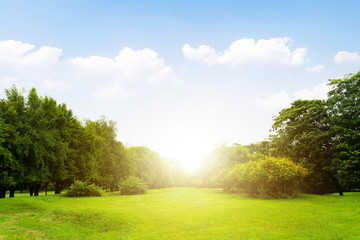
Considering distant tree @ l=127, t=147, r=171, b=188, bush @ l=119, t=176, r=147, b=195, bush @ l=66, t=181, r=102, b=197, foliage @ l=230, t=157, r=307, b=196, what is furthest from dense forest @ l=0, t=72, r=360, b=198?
distant tree @ l=127, t=147, r=171, b=188

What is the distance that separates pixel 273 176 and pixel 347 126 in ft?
36.3

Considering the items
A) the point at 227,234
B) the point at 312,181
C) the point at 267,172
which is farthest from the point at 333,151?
the point at 227,234

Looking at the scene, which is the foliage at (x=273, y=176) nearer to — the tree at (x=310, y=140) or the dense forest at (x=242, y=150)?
the dense forest at (x=242, y=150)

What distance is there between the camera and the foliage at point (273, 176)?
21578 millimetres

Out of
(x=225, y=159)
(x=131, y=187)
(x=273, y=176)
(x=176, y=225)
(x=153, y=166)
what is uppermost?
(x=225, y=159)

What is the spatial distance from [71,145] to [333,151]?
121ft

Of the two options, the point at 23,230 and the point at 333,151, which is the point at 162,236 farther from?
the point at 333,151

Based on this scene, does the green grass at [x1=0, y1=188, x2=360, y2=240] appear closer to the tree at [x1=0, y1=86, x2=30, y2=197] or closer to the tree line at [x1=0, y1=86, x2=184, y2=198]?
the tree at [x1=0, y1=86, x2=30, y2=197]

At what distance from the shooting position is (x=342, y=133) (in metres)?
24.1

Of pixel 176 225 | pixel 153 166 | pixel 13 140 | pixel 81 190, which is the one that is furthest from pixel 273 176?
pixel 153 166

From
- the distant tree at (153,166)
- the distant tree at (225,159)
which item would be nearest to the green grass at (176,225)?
the distant tree at (225,159)

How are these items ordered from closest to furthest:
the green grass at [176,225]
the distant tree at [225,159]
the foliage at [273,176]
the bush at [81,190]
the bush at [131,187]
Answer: the green grass at [176,225] → the foliage at [273,176] → the bush at [81,190] → the bush at [131,187] → the distant tree at [225,159]

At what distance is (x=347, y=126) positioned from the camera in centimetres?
2395

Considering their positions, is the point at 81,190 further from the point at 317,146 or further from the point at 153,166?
the point at 153,166
